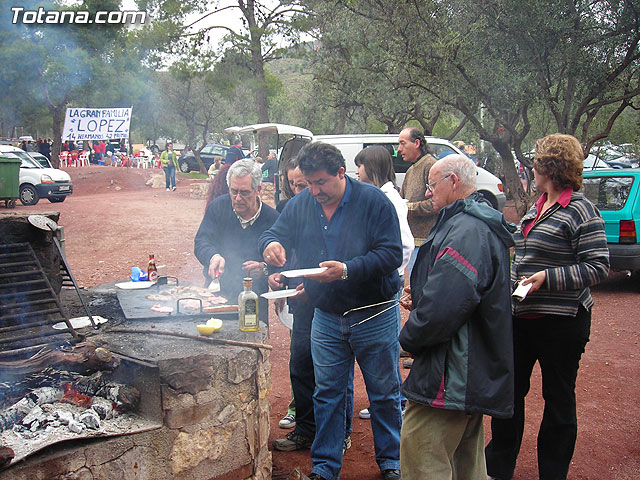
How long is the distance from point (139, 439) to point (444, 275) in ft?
5.39

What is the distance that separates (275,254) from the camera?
3252 mm

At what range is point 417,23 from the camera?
1084cm

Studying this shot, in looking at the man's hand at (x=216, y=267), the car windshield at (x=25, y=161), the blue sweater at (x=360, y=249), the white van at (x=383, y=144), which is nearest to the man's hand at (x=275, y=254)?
the blue sweater at (x=360, y=249)

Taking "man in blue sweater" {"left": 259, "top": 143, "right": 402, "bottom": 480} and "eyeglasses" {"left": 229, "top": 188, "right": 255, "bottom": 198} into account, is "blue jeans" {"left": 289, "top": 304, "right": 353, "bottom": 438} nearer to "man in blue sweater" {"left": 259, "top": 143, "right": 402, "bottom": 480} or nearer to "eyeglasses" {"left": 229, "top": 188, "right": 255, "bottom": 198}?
"man in blue sweater" {"left": 259, "top": 143, "right": 402, "bottom": 480}

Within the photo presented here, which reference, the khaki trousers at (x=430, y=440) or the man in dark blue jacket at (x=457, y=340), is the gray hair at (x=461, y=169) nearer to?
the man in dark blue jacket at (x=457, y=340)

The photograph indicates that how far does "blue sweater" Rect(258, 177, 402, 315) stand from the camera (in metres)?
3.13

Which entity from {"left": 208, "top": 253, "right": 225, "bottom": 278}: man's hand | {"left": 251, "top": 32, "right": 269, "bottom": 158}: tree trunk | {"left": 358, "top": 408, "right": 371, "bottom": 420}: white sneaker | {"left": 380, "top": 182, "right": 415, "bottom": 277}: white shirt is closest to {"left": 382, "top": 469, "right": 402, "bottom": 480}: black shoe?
{"left": 358, "top": 408, "right": 371, "bottom": 420}: white sneaker

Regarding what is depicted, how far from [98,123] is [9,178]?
12.3ft

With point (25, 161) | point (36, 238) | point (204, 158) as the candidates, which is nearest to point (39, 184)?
point (25, 161)

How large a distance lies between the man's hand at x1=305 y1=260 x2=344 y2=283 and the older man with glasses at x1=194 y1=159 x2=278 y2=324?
120cm

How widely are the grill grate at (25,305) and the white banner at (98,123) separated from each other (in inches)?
608

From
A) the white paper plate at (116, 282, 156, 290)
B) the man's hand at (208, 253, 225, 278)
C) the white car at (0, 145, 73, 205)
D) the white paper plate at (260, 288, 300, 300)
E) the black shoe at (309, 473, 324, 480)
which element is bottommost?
the black shoe at (309, 473, 324, 480)

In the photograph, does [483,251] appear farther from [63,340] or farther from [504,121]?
[504,121]

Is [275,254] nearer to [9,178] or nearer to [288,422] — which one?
[288,422]
